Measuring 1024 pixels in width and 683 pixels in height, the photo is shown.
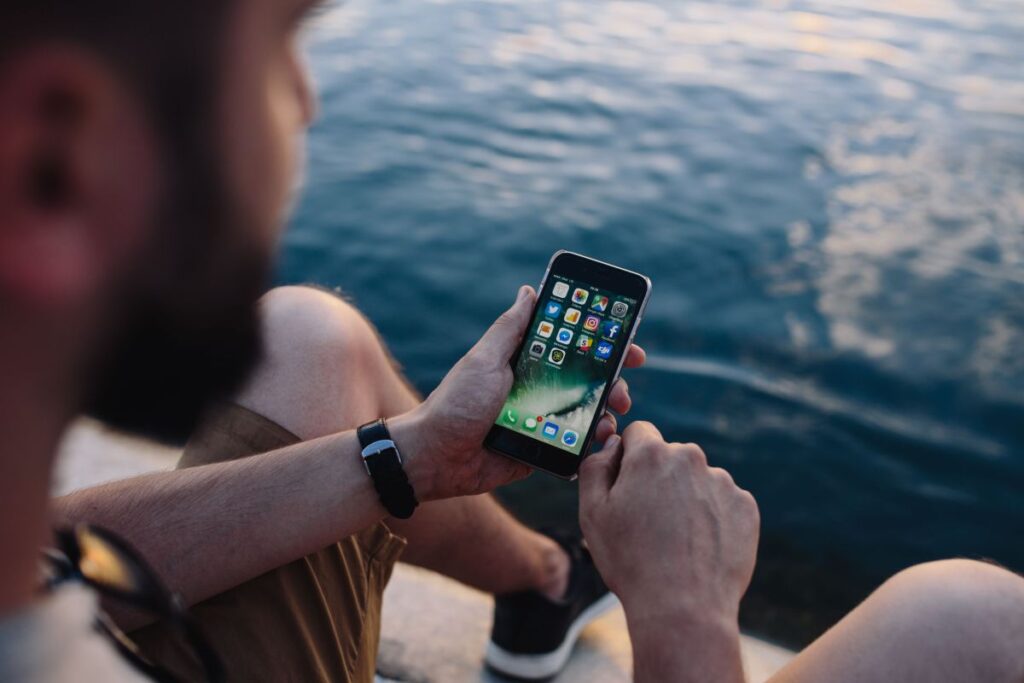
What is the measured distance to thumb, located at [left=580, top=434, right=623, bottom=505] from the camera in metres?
1.38

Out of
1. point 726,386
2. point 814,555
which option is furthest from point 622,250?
point 814,555

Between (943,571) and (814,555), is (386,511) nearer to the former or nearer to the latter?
(943,571)

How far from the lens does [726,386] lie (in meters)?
3.31

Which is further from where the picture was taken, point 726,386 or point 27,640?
point 726,386

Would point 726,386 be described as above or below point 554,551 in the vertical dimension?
below

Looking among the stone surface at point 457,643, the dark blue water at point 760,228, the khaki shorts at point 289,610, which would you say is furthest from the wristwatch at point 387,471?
the dark blue water at point 760,228

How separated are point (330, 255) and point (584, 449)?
8.87 ft

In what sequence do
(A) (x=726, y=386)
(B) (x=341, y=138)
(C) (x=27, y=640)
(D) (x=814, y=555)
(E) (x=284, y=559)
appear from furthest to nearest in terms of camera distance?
(B) (x=341, y=138) < (A) (x=726, y=386) < (D) (x=814, y=555) < (E) (x=284, y=559) < (C) (x=27, y=640)

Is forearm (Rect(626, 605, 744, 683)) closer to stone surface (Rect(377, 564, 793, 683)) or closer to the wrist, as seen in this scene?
the wrist

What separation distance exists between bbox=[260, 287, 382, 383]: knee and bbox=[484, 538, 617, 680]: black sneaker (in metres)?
0.67

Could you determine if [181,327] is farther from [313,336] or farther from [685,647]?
[313,336]

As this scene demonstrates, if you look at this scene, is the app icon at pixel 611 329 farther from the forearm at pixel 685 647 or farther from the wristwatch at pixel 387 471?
the forearm at pixel 685 647

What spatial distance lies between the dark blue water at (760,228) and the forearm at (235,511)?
1.53 m

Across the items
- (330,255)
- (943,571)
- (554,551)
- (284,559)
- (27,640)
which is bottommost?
(330,255)
